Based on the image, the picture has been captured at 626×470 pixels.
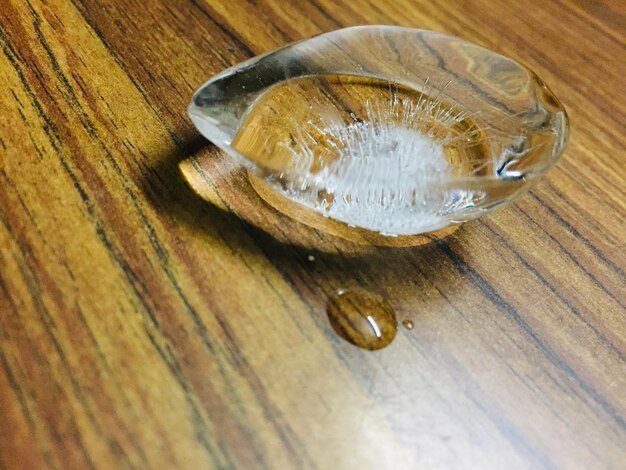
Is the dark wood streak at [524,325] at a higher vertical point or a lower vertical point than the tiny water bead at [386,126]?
lower

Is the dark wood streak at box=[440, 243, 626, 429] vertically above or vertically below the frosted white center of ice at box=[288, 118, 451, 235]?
below

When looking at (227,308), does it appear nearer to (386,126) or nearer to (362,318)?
(362,318)

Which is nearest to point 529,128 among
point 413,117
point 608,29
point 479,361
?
point 413,117

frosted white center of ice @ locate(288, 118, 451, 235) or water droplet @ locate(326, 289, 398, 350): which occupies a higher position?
frosted white center of ice @ locate(288, 118, 451, 235)

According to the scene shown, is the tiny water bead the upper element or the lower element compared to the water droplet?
upper

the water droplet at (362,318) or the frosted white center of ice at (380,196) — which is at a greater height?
the frosted white center of ice at (380,196)
